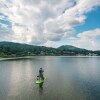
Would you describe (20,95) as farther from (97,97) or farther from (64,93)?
(97,97)

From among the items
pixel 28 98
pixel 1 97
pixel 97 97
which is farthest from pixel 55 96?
pixel 1 97

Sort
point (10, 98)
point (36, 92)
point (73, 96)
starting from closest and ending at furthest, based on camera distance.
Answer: point (10, 98) → point (73, 96) → point (36, 92)

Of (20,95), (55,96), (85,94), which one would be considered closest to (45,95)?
(55,96)

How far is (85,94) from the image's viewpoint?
33938 millimetres

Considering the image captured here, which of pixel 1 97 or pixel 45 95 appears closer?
pixel 1 97

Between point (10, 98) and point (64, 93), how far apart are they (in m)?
11.4

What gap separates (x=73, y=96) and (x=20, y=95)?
1088 centimetres

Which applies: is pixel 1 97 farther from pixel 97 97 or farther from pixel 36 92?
pixel 97 97

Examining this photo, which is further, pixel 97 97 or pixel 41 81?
pixel 41 81

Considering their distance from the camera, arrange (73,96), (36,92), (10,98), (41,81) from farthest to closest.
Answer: (41,81), (36,92), (73,96), (10,98)

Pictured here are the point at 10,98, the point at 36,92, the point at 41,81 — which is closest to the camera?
the point at 10,98

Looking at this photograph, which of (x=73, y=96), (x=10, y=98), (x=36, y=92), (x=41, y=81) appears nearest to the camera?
(x=10, y=98)

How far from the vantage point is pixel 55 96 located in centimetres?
3212

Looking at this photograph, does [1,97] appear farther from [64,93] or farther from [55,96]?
[64,93]
